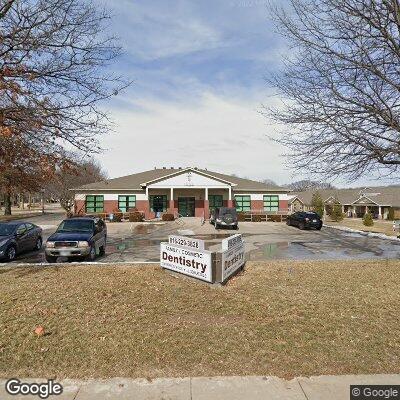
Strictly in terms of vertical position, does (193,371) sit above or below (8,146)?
below

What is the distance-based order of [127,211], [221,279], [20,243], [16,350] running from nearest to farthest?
1. [16,350]
2. [221,279]
3. [20,243]
4. [127,211]

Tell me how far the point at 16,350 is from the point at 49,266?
5463 millimetres

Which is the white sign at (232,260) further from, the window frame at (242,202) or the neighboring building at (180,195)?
the window frame at (242,202)

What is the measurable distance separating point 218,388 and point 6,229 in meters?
12.7

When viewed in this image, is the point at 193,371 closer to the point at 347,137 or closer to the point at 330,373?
the point at 330,373

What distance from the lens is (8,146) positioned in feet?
26.6

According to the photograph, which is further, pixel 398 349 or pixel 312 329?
pixel 312 329

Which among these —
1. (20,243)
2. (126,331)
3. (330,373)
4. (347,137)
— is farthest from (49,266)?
(347,137)

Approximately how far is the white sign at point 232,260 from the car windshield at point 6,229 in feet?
30.6

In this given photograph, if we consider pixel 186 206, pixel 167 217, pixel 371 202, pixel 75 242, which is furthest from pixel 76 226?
pixel 371 202

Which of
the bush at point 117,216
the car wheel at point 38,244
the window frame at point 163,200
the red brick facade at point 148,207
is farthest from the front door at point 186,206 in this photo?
the car wheel at point 38,244

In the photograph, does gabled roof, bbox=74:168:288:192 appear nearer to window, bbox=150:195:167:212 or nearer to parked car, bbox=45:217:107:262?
window, bbox=150:195:167:212

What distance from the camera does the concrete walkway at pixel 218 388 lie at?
386 centimetres

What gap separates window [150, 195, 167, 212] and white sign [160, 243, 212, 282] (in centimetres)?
2965
